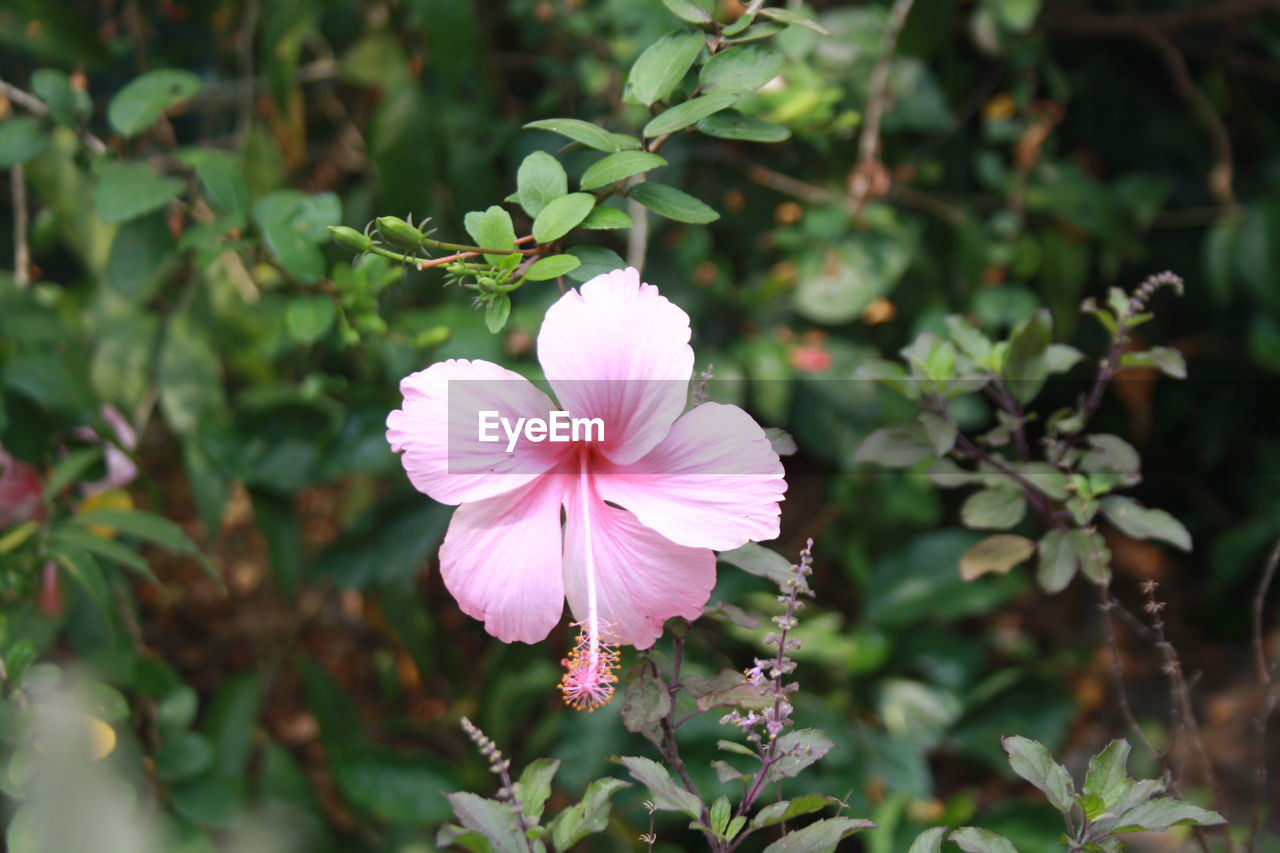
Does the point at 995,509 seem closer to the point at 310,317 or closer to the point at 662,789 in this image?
the point at 662,789

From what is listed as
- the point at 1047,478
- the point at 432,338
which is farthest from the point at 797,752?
the point at 432,338

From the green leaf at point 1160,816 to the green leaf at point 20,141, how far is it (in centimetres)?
88

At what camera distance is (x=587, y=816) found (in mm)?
496

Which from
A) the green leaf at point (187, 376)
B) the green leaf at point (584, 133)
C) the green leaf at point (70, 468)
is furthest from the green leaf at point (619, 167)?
the green leaf at point (187, 376)

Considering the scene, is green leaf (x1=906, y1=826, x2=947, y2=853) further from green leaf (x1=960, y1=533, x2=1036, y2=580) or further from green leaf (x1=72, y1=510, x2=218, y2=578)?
green leaf (x1=72, y1=510, x2=218, y2=578)

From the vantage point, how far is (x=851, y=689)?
130cm

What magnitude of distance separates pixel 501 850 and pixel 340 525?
87 cm

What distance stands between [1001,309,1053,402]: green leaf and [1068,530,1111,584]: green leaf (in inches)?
3.4

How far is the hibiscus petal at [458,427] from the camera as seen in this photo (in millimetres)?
471

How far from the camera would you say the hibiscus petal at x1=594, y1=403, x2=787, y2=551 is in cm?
47

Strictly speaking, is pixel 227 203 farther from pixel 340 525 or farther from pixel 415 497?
pixel 340 525

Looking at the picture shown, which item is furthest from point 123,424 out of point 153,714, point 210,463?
point 153,714

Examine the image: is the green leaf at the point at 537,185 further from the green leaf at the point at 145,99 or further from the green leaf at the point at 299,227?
the green leaf at the point at 145,99

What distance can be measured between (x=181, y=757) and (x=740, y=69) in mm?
712
